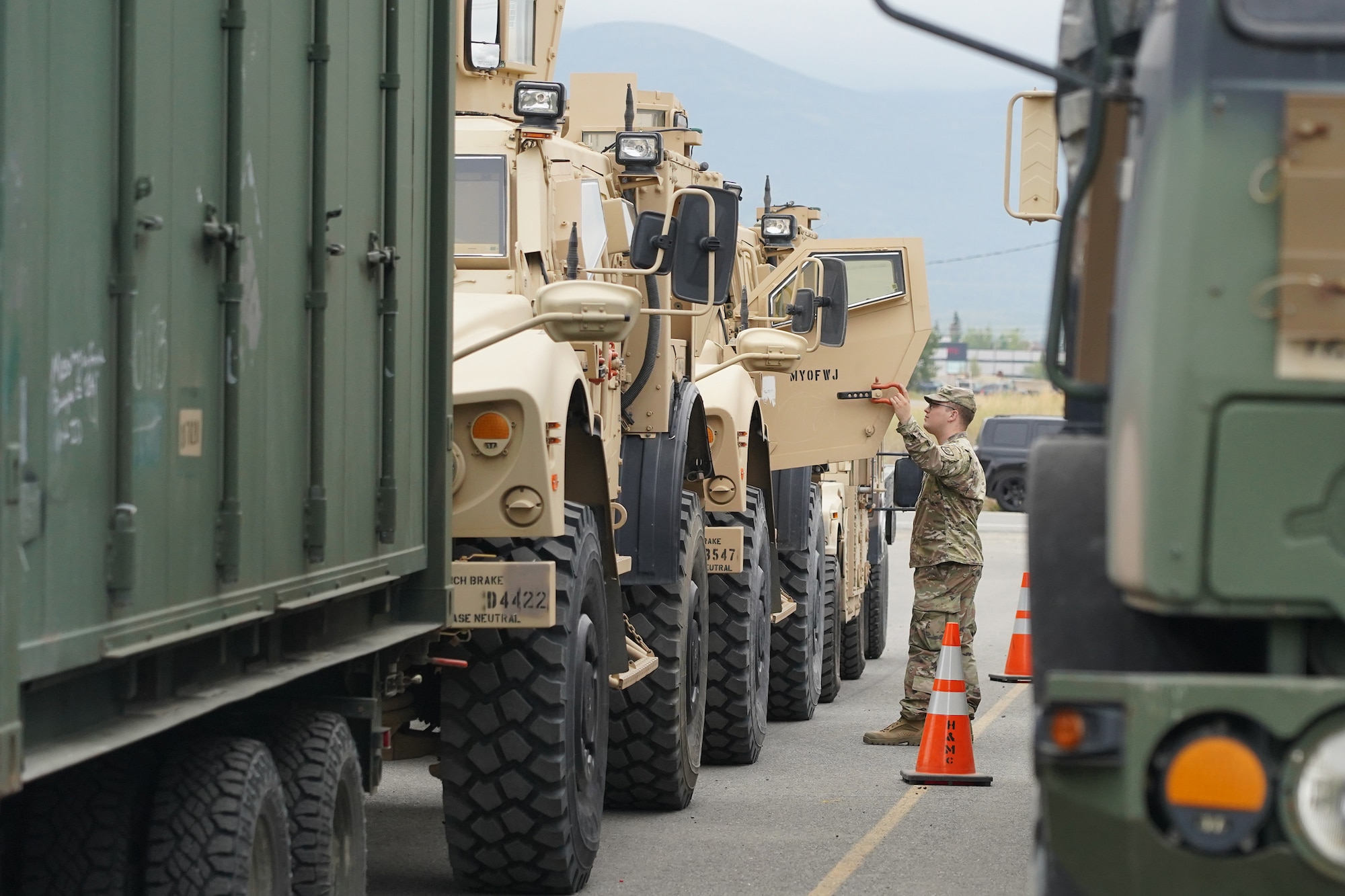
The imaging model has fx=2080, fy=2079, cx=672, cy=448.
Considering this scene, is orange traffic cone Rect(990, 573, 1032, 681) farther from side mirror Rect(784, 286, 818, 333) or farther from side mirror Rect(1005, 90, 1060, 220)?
side mirror Rect(1005, 90, 1060, 220)

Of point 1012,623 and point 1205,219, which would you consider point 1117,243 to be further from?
point 1012,623

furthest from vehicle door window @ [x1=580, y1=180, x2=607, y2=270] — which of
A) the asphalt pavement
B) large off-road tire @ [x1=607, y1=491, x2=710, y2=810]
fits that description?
the asphalt pavement

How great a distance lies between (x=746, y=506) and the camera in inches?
445

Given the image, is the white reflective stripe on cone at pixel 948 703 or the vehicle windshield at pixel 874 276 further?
the vehicle windshield at pixel 874 276

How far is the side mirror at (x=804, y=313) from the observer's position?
1252 cm

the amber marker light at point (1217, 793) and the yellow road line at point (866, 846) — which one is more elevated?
the amber marker light at point (1217, 793)

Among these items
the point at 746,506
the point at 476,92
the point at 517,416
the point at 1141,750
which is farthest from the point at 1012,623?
the point at 1141,750

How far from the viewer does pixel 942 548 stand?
38.0 ft

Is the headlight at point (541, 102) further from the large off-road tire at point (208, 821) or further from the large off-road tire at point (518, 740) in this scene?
the large off-road tire at point (208, 821)

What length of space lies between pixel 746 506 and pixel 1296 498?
25.8 feet

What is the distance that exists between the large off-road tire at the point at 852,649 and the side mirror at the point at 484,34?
8.02 metres

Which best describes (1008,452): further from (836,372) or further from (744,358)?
(744,358)

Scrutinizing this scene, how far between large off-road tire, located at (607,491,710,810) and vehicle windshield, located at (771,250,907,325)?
512 cm

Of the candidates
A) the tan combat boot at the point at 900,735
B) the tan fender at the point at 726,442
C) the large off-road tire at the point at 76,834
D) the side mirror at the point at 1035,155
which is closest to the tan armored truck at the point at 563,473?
the tan fender at the point at 726,442
